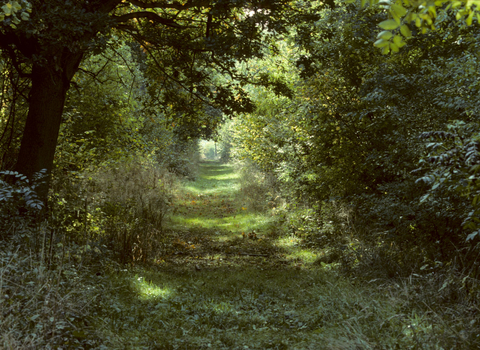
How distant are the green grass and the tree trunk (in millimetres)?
2339

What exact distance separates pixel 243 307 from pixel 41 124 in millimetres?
4663

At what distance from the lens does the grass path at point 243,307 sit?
426 centimetres

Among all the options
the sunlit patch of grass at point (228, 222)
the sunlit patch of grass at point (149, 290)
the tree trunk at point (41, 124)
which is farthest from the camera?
the sunlit patch of grass at point (228, 222)

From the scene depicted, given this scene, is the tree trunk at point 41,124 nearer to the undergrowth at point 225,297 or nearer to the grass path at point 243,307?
the undergrowth at point 225,297

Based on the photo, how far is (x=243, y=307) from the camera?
19.1 ft

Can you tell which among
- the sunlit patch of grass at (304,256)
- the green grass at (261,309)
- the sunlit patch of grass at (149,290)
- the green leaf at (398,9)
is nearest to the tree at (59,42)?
the sunlit patch of grass at (149,290)

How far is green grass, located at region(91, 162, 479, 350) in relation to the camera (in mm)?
3971

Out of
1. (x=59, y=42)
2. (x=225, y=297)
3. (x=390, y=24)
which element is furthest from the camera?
(x=225, y=297)

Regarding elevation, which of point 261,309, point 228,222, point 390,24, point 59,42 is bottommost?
point 228,222

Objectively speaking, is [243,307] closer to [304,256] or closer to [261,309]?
[261,309]

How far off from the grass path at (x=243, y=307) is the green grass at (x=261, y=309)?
0.01 meters

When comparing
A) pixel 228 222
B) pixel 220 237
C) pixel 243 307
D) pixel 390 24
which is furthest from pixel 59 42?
pixel 228 222

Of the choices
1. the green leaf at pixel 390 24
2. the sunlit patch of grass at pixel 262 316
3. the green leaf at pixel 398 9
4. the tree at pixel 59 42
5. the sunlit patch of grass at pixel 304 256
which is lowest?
the sunlit patch of grass at pixel 304 256

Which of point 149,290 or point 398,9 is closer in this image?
→ point 398,9
